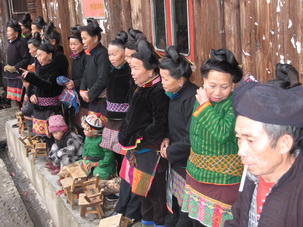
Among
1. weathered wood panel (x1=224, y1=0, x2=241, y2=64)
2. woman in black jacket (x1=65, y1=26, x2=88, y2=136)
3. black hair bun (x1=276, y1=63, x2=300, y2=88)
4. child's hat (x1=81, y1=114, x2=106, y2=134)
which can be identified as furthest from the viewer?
woman in black jacket (x1=65, y1=26, x2=88, y2=136)

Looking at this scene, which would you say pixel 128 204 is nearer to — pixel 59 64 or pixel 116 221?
pixel 116 221

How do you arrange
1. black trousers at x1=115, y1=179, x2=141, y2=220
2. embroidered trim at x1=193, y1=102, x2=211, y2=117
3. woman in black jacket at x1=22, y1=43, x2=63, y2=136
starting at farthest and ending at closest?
woman in black jacket at x1=22, y1=43, x2=63, y2=136, black trousers at x1=115, y1=179, x2=141, y2=220, embroidered trim at x1=193, y1=102, x2=211, y2=117

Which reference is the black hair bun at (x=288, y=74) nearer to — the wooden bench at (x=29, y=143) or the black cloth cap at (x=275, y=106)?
the black cloth cap at (x=275, y=106)

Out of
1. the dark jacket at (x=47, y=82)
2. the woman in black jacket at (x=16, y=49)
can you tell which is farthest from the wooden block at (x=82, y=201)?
the woman in black jacket at (x=16, y=49)

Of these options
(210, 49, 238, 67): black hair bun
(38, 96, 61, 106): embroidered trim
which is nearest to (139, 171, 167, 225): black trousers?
(210, 49, 238, 67): black hair bun

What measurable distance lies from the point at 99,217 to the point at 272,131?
102 inches

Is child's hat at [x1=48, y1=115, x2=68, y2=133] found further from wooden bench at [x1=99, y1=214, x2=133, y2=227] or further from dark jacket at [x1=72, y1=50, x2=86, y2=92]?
wooden bench at [x1=99, y1=214, x2=133, y2=227]

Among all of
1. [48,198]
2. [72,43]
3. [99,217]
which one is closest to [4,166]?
[48,198]

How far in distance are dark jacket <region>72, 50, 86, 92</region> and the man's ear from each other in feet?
11.7

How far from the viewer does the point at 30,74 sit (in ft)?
15.7

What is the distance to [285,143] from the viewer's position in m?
1.60

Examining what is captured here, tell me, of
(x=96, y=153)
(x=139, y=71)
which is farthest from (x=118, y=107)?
(x=139, y=71)

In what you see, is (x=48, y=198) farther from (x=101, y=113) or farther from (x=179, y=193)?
Result: (x=179, y=193)

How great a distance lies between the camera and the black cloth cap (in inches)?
60.3
